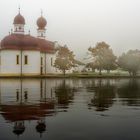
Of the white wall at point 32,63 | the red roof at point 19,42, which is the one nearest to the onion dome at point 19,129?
the white wall at point 32,63

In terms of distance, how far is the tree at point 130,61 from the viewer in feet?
247

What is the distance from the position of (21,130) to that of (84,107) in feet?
21.1

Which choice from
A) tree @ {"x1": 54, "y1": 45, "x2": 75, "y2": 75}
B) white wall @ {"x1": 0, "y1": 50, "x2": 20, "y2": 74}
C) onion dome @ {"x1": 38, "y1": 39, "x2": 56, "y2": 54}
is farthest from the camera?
onion dome @ {"x1": 38, "y1": 39, "x2": 56, "y2": 54}

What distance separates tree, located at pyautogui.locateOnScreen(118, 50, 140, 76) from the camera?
7538cm

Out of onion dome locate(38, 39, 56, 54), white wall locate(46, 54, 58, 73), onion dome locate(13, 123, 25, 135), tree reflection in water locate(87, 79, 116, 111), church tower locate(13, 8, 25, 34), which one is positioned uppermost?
church tower locate(13, 8, 25, 34)

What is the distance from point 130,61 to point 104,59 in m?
5.41

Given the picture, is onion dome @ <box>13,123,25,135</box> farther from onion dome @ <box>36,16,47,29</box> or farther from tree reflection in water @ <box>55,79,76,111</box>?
onion dome @ <box>36,16,47,29</box>

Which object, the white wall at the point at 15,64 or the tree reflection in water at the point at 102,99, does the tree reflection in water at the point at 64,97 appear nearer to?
the tree reflection in water at the point at 102,99

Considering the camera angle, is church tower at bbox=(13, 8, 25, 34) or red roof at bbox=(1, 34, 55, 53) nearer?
red roof at bbox=(1, 34, 55, 53)

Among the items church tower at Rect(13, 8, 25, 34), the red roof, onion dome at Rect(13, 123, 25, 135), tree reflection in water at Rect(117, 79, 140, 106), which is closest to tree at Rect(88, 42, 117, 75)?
the red roof

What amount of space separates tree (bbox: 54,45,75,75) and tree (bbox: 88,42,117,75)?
503 cm

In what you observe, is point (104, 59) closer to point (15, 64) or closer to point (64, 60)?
point (64, 60)

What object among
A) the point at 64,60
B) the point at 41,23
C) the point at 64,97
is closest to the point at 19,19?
the point at 41,23

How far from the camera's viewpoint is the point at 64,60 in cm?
7644
